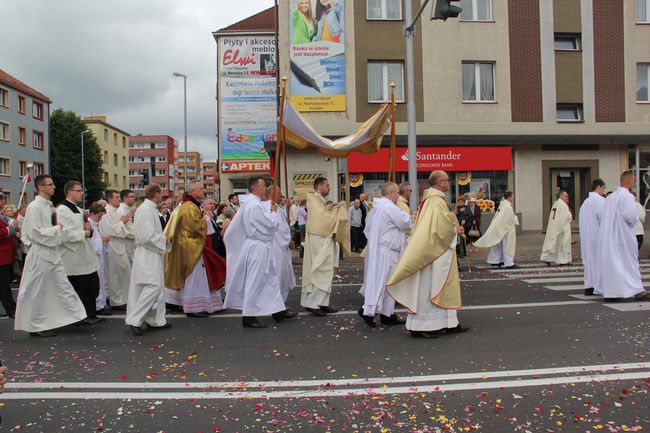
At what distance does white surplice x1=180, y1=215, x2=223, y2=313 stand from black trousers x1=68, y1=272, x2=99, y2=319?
1.24 metres

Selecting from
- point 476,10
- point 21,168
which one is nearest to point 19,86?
point 21,168

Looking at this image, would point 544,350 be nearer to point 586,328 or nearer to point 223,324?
point 586,328

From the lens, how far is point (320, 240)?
8.45 metres

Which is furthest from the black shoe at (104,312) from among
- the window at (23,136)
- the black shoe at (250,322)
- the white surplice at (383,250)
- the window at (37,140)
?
the window at (37,140)

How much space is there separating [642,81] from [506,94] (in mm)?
5918

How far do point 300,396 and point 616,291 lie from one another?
606 centimetres

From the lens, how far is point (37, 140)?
57438 millimetres

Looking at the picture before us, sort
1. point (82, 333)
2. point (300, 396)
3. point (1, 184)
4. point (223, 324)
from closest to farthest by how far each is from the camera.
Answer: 1. point (300, 396)
2. point (82, 333)
3. point (223, 324)
4. point (1, 184)

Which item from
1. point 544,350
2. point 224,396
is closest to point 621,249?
point 544,350

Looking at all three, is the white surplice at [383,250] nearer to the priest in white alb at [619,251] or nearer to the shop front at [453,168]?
the priest in white alb at [619,251]

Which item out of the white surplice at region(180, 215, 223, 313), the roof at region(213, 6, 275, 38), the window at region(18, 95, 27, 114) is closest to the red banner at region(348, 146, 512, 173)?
the white surplice at region(180, 215, 223, 313)

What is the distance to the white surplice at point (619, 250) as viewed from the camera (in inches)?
340

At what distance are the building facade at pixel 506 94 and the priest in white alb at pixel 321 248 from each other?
499 inches

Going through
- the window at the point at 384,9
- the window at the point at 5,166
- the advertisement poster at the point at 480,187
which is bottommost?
the advertisement poster at the point at 480,187
